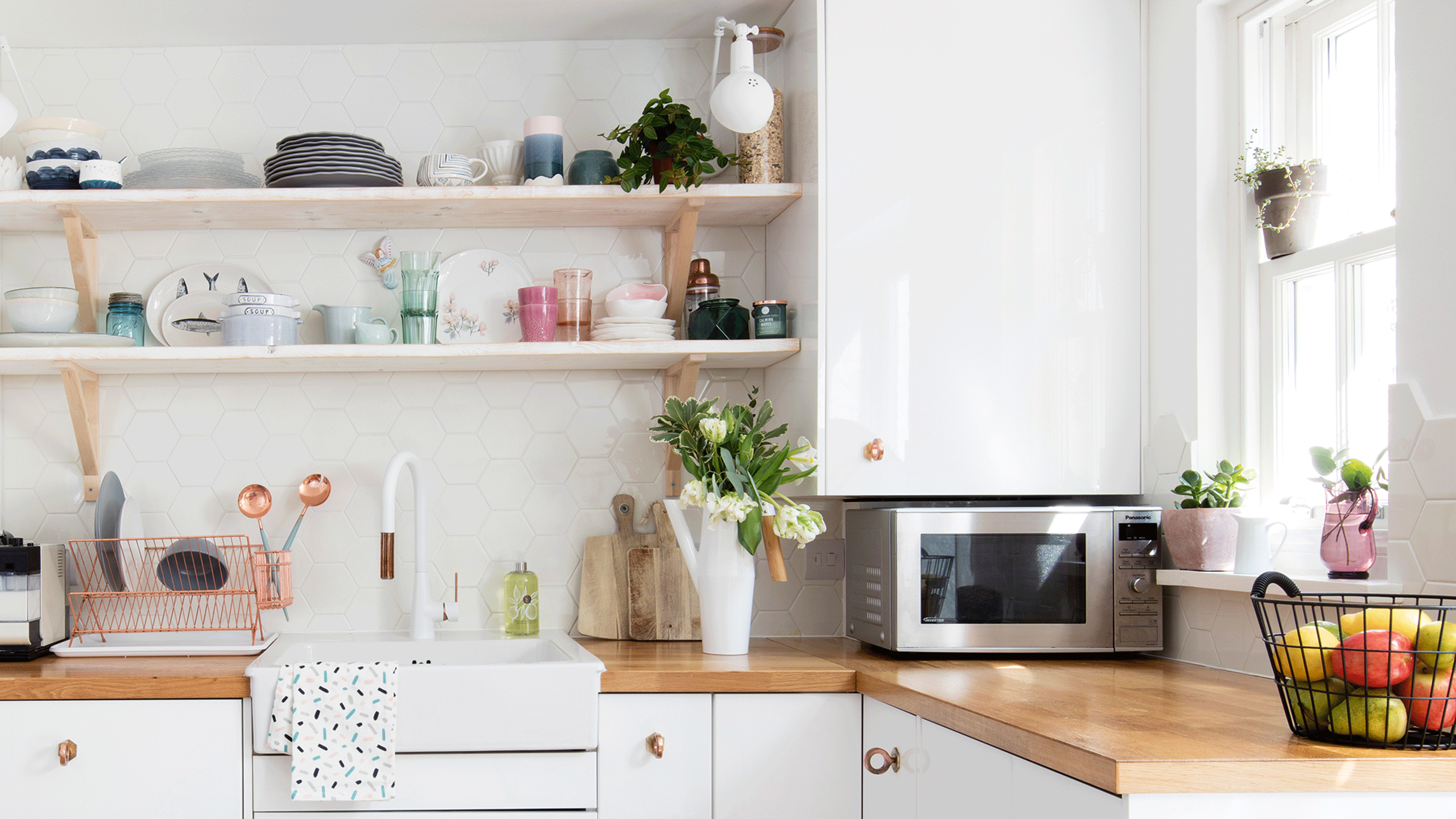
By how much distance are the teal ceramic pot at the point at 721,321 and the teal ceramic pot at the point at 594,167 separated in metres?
0.35

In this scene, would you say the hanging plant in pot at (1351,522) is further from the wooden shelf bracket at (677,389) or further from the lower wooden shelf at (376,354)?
the wooden shelf bracket at (677,389)

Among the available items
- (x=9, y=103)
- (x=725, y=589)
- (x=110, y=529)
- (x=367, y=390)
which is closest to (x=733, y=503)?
(x=725, y=589)

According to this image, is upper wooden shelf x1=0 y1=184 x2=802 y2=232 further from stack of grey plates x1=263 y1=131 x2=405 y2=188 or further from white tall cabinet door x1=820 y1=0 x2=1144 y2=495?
white tall cabinet door x1=820 y1=0 x2=1144 y2=495

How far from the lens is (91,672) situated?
6.08 ft

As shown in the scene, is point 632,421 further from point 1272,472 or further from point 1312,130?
point 1312,130

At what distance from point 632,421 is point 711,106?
75 centimetres

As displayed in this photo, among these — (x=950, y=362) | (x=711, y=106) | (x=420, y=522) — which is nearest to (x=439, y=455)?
(x=420, y=522)

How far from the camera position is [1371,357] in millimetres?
1655

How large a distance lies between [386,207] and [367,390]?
45 centimetres

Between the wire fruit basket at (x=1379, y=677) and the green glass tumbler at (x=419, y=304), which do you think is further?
the green glass tumbler at (x=419, y=304)

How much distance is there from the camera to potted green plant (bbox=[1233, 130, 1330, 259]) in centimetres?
176

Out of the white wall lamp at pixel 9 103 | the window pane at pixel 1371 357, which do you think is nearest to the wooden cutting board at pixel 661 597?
the window pane at pixel 1371 357

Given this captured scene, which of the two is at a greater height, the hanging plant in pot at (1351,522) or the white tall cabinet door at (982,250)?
the white tall cabinet door at (982,250)

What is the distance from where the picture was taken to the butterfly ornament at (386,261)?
2.38 metres
